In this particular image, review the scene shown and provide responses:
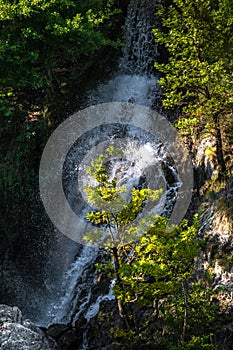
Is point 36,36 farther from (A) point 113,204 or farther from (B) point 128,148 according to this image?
(A) point 113,204

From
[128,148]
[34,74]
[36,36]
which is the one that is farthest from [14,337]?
[36,36]

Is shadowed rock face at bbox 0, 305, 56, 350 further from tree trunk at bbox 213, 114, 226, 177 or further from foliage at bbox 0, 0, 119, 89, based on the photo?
foliage at bbox 0, 0, 119, 89

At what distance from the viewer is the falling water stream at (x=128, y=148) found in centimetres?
1115

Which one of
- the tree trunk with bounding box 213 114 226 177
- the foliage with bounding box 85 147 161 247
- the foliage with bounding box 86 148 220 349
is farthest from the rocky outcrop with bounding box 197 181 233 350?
the foliage with bounding box 85 147 161 247

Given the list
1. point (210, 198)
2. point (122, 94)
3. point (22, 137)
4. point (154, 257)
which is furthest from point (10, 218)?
point (154, 257)

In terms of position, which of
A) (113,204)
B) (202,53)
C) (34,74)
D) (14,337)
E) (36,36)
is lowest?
(14,337)

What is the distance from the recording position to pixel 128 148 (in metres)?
13.3

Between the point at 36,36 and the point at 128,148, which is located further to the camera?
the point at 128,148

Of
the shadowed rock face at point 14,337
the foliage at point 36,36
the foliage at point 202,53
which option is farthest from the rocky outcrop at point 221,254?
the foliage at point 36,36

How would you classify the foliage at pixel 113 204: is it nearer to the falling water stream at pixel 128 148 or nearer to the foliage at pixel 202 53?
the foliage at pixel 202 53

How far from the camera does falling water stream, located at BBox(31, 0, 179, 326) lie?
36.6 ft

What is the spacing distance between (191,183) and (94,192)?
4.49 metres

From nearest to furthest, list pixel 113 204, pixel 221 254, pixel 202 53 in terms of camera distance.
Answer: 1. pixel 113 204
2. pixel 221 254
3. pixel 202 53

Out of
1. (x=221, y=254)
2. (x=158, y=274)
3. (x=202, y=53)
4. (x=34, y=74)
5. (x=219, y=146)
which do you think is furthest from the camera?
(x=34, y=74)
